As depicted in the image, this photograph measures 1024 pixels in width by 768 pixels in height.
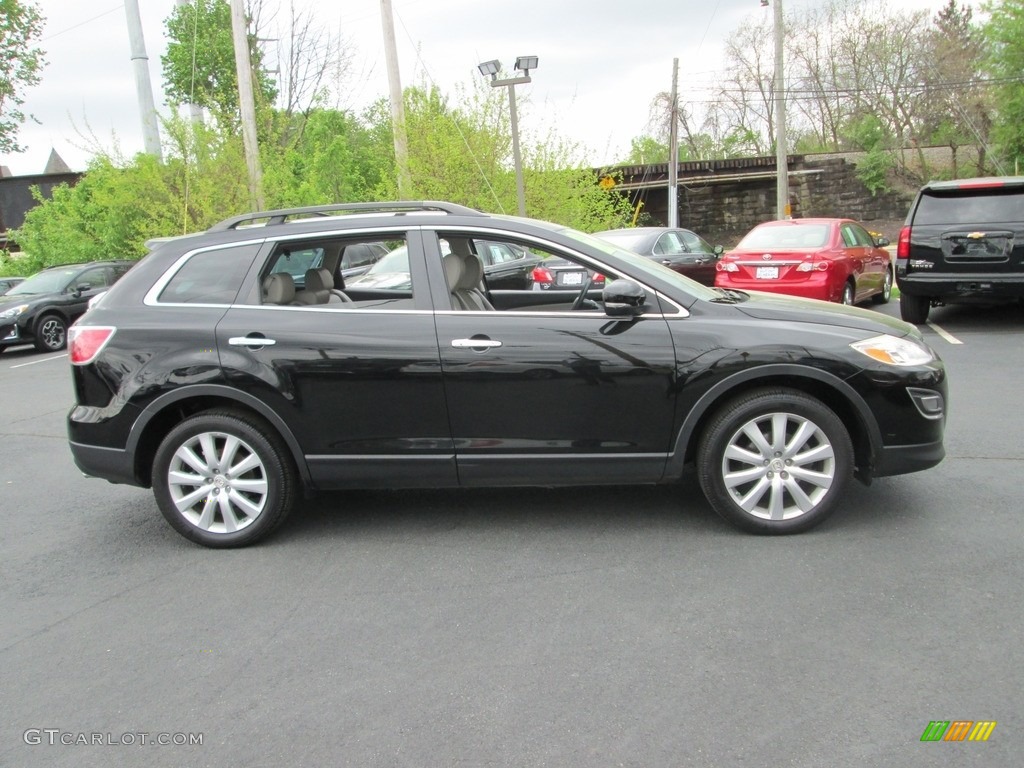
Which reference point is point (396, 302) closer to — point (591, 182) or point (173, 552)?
point (173, 552)

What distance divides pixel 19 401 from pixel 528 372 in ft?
27.4

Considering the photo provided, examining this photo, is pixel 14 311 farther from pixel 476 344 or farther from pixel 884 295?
pixel 884 295

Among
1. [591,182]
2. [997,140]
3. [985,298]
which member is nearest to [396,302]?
[985,298]

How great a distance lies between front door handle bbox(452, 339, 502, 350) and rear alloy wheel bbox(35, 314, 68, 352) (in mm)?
13988

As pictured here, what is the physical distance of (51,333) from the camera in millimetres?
16156

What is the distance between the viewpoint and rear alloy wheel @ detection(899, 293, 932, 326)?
11.4 meters

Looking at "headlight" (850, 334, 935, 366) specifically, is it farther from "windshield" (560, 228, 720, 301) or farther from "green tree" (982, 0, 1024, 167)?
"green tree" (982, 0, 1024, 167)

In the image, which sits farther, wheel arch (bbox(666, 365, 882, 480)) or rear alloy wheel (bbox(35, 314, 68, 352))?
rear alloy wheel (bbox(35, 314, 68, 352))

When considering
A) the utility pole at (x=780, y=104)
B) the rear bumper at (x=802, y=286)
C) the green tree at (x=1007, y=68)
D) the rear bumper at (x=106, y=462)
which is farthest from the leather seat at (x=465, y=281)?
the green tree at (x=1007, y=68)

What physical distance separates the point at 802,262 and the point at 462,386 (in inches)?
318

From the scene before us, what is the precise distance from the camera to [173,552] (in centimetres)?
480

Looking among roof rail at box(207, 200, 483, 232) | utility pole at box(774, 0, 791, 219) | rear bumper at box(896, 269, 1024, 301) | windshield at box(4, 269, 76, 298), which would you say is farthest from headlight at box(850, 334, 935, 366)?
utility pole at box(774, 0, 791, 219)

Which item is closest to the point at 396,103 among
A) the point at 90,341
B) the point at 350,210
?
the point at 350,210

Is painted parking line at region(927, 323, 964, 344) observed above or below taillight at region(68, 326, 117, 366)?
below
